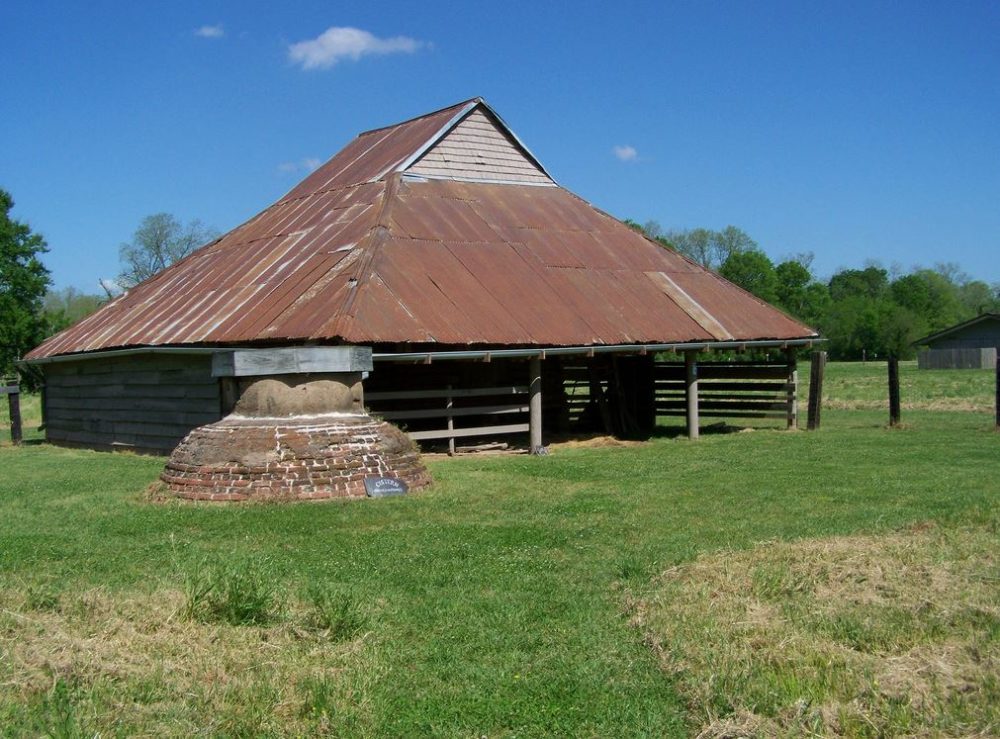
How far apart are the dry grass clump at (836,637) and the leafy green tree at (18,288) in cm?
4862

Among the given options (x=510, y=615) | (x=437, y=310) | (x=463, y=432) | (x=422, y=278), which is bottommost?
(x=510, y=615)

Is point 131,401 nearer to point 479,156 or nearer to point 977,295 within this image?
point 479,156

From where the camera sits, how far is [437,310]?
1756 cm

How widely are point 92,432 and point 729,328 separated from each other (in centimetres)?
1345

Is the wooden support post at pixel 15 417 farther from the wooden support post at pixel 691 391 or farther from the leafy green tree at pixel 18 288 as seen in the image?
the leafy green tree at pixel 18 288

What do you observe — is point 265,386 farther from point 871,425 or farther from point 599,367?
point 871,425

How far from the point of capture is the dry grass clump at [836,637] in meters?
5.07

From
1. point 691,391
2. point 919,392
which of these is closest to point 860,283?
point 919,392

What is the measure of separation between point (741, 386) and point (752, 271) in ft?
259

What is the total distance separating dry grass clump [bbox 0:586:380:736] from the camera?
5.16 metres

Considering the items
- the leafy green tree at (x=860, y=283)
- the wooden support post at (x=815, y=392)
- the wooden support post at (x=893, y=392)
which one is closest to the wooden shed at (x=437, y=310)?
the wooden support post at (x=815, y=392)

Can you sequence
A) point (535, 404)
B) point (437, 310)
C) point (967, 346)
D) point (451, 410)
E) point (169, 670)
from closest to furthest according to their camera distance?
point (169, 670) < point (437, 310) < point (451, 410) < point (535, 404) < point (967, 346)

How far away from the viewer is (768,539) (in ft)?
29.8

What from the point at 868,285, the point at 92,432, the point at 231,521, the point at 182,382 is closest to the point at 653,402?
the point at 182,382
